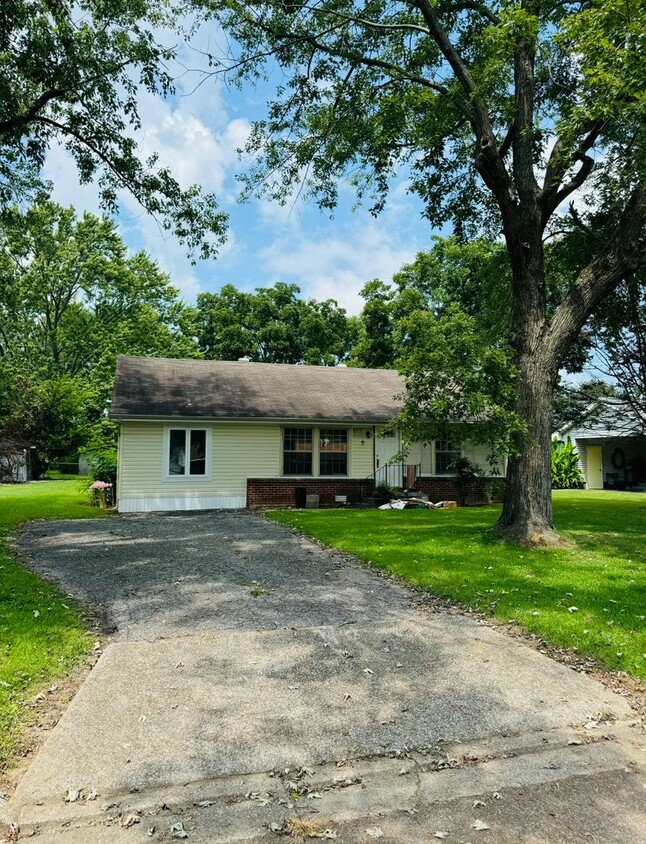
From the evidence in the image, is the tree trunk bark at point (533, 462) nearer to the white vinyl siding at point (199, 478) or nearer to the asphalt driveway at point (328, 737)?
the asphalt driveway at point (328, 737)

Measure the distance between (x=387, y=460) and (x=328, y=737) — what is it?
1559 centimetres

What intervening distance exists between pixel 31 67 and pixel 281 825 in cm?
1352

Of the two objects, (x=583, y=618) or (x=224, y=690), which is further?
(x=583, y=618)

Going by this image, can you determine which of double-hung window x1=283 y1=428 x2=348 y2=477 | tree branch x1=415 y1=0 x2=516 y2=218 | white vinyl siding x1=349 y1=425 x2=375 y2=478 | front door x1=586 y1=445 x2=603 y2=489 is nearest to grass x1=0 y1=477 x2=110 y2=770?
tree branch x1=415 y1=0 x2=516 y2=218

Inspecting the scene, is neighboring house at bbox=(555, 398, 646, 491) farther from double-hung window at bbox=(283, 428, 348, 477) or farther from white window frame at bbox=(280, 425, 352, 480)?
double-hung window at bbox=(283, 428, 348, 477)

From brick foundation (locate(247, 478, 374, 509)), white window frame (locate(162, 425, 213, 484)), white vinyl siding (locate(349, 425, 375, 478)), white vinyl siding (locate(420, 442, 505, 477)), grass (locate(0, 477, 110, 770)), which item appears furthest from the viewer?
white vinyl siding (locate(420, 442, 505, 477))

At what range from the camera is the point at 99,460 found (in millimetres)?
19453

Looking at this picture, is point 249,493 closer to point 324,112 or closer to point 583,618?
point 324,112

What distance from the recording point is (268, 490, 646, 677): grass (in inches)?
211

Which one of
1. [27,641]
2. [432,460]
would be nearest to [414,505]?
[432,460]

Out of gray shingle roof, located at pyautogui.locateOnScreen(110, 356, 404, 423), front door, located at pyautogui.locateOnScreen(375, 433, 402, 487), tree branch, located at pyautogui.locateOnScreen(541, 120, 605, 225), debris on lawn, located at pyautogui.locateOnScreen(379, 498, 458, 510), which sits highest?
tree branch, located at pyautogui.locateOnScreen(541, 120, 605, 225)

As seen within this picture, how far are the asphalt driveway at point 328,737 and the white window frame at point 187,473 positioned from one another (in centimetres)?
1054

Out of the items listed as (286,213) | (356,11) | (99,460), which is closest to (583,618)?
(286,213)

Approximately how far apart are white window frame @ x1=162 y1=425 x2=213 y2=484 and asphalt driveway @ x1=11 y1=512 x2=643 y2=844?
34.6 feet
